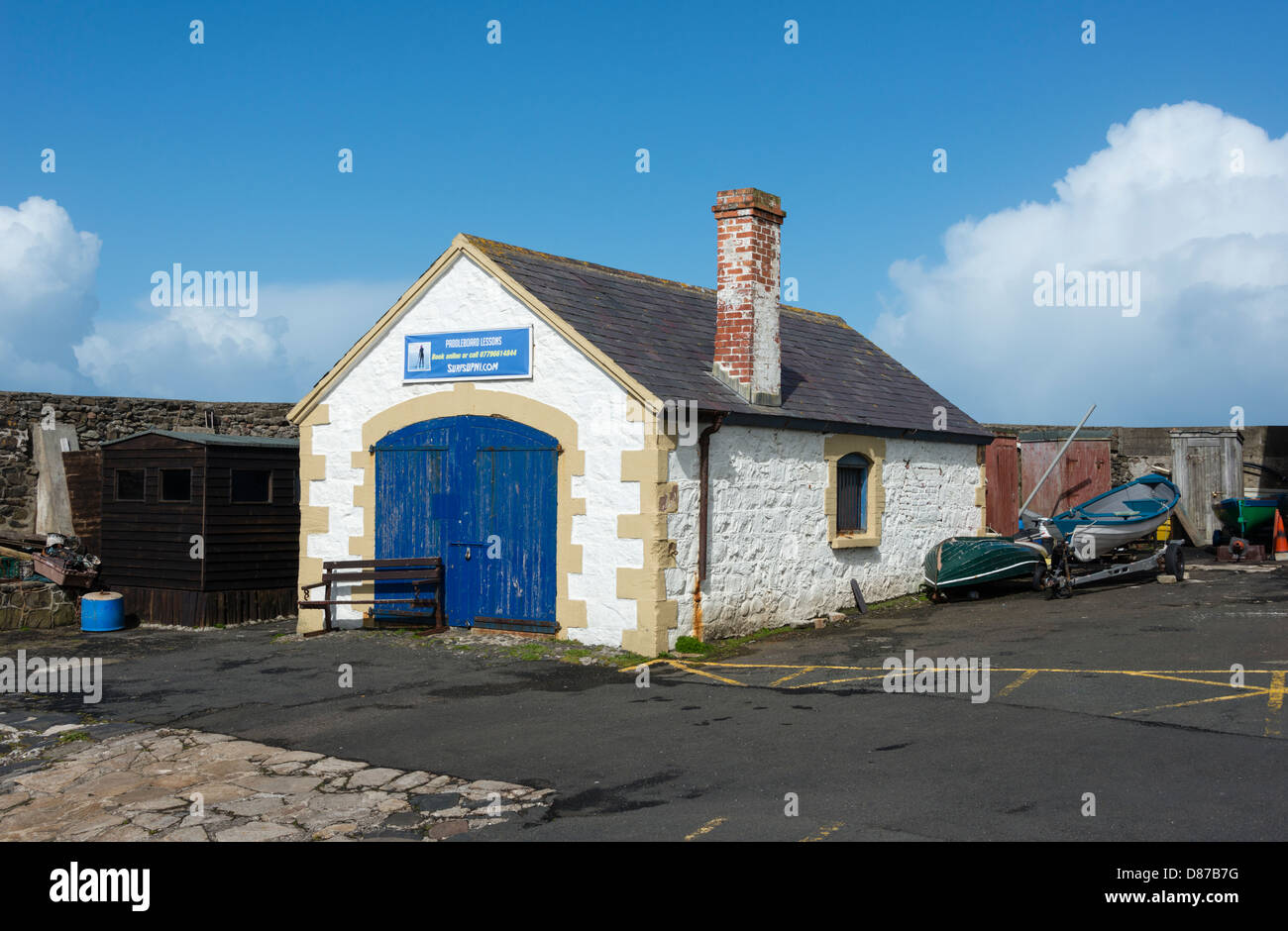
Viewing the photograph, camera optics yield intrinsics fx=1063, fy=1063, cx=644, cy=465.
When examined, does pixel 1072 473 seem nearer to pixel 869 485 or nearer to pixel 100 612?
pixel 869 485

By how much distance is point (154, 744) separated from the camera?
907cm

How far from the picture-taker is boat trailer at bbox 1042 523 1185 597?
1578cm

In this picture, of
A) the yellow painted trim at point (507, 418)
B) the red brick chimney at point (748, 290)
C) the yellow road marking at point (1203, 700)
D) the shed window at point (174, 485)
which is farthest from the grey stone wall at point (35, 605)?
the yellow road marking at point (1203, 700)

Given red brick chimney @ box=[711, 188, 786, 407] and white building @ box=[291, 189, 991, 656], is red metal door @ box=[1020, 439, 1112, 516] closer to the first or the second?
white building @ box=[291, 189, 991, 656]

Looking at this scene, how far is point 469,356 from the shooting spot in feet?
46.2

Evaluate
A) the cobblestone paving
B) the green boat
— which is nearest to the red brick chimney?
the green boat

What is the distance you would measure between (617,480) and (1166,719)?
6.43 metres

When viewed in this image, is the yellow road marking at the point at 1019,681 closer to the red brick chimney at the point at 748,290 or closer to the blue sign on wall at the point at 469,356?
the red brick chimney at the point at 748,290

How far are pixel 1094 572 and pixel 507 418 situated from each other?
9.46m

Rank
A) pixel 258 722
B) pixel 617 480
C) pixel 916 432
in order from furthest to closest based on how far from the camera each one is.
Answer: pixel 916 432 < pixel 617 480 < pixel 258 722

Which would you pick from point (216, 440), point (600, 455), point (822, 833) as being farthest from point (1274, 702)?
point (216, 440)

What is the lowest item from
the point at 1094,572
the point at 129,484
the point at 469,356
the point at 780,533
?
the point at 1094,572
